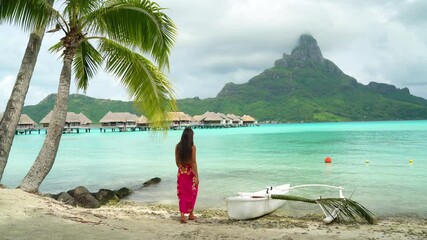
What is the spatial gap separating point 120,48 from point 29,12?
2071mm

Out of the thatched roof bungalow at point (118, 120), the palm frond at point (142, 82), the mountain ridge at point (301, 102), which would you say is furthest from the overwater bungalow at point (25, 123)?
the palm frond at point (142, 82)

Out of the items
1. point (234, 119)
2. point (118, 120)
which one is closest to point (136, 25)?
point (118, 120)

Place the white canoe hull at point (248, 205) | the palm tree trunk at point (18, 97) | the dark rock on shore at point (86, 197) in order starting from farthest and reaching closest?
the dark rock on shore at point (86, 197), the white canoe hull at point (248, 205), the palm tree trunk at point (18, 97)

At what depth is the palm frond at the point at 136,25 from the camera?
7266mm

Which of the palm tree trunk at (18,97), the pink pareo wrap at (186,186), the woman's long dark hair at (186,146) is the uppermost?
the palm tree trunk at (18,97)

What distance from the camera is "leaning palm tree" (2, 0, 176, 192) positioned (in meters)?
6.94

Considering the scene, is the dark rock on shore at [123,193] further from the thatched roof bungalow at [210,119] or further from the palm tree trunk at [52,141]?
the thatched roof bungalow at [210,119]

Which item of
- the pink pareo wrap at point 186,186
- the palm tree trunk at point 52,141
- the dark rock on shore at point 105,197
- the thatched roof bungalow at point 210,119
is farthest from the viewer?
the thatched roof bungalow at point 210,119

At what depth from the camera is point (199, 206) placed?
9.76 metres

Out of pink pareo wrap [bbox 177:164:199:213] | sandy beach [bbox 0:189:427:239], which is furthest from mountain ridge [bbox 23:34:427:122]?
pink pareo wrap [bbox 177:164:199:213]

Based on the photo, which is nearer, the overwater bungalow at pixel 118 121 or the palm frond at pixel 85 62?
the palm frond at pixel 85 62

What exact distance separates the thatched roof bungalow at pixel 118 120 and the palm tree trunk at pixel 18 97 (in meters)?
71.2

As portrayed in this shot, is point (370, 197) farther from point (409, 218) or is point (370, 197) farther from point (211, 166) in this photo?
point (211, 166)

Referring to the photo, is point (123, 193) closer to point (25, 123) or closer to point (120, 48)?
point (120, 48)
